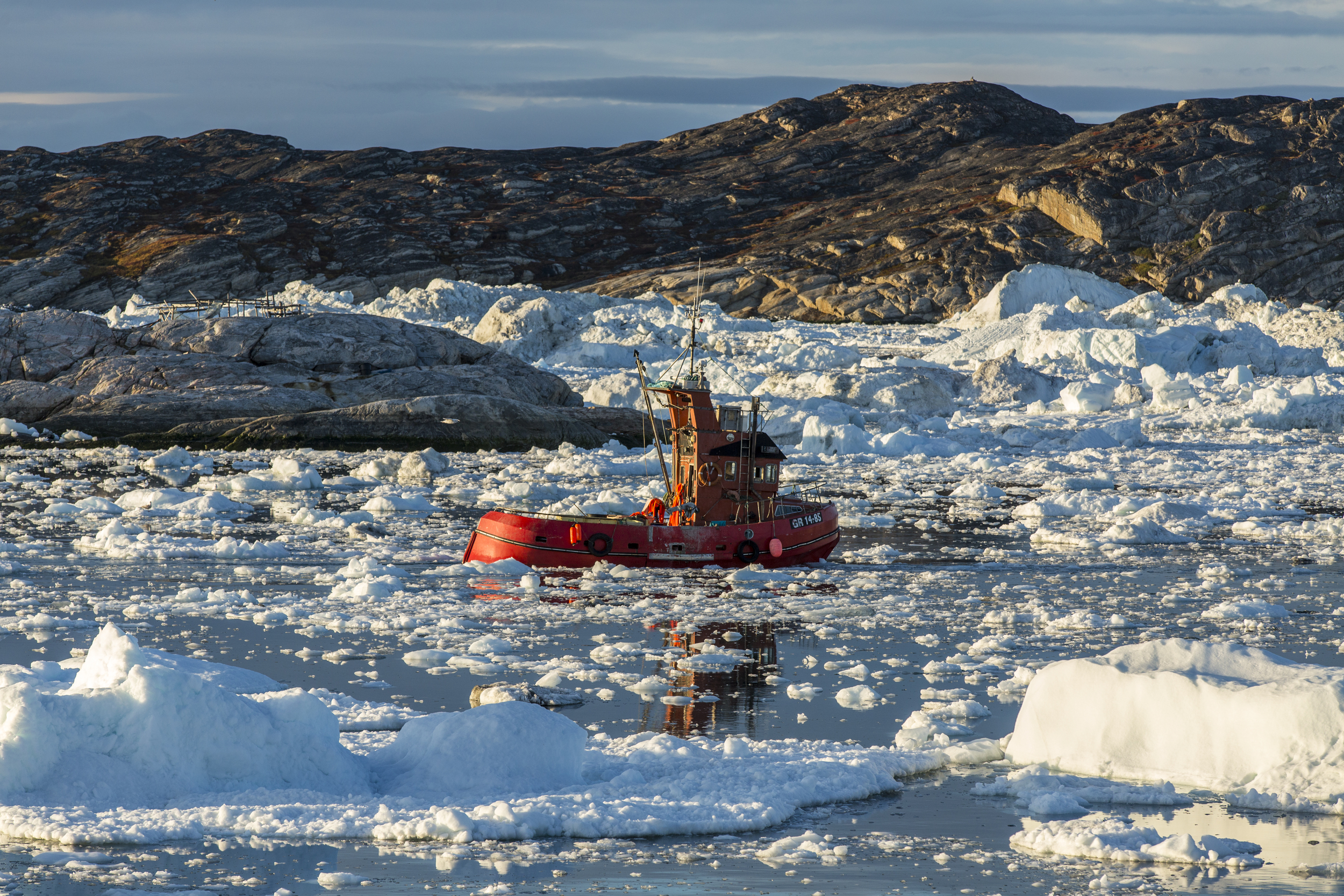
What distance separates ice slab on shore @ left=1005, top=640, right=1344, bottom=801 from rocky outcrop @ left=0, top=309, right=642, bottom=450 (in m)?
32.7

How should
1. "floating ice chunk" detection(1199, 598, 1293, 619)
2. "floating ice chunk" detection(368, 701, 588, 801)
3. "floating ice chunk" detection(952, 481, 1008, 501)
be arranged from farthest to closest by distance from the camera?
"floating ice chunk" detection(952, 481, 1008, 501) < "floating ice chunk" detection(1199, 598, 1293, 619) < "floating ice chunk" detection(368, 701, 588, 801)

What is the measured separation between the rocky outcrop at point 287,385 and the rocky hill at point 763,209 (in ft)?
145

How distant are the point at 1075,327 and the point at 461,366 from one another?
2704cm

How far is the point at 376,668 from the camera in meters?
12.4

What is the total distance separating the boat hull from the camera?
61.5 ft

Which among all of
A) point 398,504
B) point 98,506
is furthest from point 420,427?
point 98,506

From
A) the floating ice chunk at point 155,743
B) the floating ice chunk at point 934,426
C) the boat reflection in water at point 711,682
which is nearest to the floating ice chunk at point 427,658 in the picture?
the boat reflection in water at point 711,682

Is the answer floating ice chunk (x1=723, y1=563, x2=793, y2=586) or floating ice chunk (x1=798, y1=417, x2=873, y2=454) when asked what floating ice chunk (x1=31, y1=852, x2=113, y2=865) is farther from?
floating ice chunk (x1=798, y1=417, x2=873, y2=454)

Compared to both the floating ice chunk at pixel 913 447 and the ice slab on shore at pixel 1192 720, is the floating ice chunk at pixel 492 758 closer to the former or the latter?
the ice slab on shore at pixel 1192 720

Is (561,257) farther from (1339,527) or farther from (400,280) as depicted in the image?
(1339,527)

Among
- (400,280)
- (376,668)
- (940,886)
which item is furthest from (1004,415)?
(400,280)

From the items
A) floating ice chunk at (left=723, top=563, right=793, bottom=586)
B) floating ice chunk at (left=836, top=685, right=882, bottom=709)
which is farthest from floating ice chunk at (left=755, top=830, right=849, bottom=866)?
floating ice chunk at (left=723, top=563, right=793, bottom=586)

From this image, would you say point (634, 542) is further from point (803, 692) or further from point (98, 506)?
point (98, 506)

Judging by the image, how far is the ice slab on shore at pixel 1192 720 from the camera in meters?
8.48
